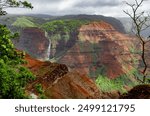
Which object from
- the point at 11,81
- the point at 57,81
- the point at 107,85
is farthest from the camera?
the point at 107,85

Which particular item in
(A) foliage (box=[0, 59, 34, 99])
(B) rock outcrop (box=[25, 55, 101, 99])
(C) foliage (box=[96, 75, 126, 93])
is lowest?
(C) foliage (box=[96, 75, 126, 93])

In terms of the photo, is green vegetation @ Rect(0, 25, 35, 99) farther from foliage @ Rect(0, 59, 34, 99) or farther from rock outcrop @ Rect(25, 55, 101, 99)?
rock outcrop @ Rect(25, 55, 101, 99)

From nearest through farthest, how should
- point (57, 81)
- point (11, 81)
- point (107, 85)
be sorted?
point (11, 81) < point (57, 81) < point (107, 85)

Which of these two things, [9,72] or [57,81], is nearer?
[9,72]

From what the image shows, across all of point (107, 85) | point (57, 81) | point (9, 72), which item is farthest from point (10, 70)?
point (107, 85)

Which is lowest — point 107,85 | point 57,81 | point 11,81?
point 107,85

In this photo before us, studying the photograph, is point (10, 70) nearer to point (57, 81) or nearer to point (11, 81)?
point (11, 81)

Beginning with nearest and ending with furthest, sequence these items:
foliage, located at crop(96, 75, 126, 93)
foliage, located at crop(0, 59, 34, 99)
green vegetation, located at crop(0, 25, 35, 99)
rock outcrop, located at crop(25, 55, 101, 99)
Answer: foliage, located at crop(0, 59, 34, 99), green vegetation, located at crop(0, 25, 35, 99), rock outcrop, located at crop(25, 55, 101, 99), foliage, located at crop(96, 75, 126, 93)

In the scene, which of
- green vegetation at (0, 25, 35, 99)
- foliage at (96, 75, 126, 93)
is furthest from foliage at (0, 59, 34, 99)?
foliage at (96, 75, 126, 93)

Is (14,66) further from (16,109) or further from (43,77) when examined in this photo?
(43,77)
